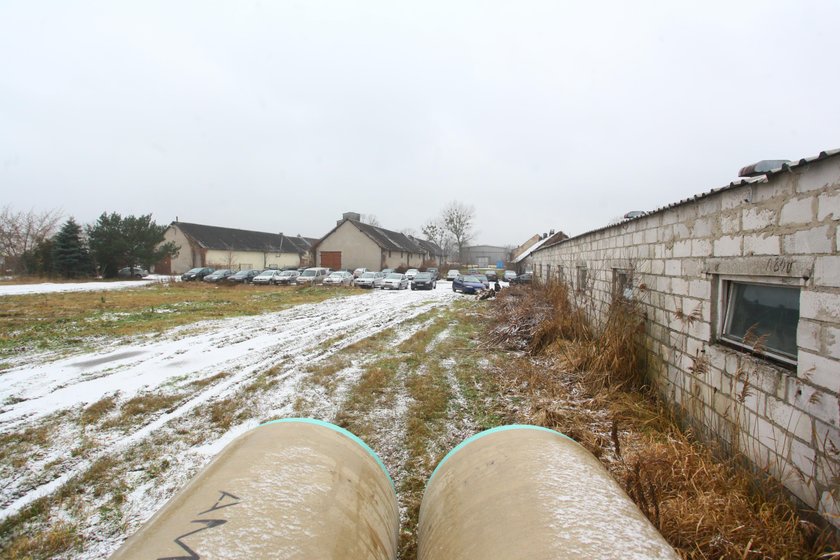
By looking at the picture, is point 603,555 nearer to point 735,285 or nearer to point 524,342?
point 735,285

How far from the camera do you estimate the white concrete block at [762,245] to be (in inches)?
131

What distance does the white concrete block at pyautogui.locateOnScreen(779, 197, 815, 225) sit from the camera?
119 inches

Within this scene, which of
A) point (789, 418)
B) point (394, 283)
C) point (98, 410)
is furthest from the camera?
point (394, 283)

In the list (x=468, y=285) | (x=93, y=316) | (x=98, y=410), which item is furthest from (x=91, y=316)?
(x=468, y=285)

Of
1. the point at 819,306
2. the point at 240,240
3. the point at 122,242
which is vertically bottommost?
the point at 819,306

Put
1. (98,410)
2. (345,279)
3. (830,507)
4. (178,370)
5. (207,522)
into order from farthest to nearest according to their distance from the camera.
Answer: (345,279), (178,370), (98,410), (830,507), (207,522)

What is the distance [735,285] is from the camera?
404cm

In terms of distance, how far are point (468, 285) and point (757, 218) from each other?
80.9 feet

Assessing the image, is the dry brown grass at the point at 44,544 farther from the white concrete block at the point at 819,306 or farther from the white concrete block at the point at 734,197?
the white concrete block at the point at 734,197

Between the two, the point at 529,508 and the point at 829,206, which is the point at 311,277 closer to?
the point at 829,206

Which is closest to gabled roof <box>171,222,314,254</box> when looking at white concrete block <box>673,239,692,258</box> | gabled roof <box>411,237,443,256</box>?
gabled roof <box>411,237,443,256</box>

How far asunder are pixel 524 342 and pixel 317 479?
8.24 metres

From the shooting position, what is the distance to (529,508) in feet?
5.93

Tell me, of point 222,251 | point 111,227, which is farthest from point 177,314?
point 222,251
